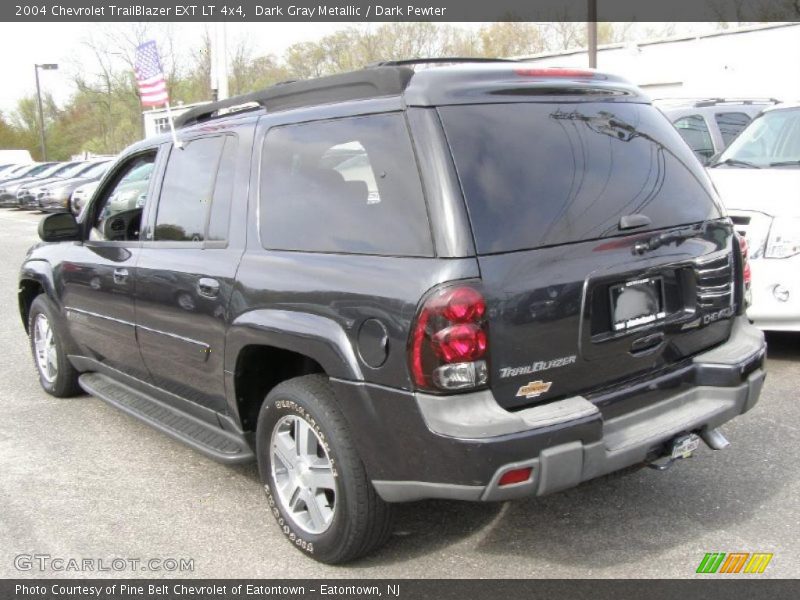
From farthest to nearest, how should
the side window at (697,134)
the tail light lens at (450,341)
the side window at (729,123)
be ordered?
the side window at (729,123) → the side window at (697,134) → the tail light lens at (450,341)

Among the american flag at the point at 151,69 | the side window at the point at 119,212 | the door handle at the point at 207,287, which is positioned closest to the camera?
the door handle at the point at 207,287

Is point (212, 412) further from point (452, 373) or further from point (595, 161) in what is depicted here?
point (595, 161)

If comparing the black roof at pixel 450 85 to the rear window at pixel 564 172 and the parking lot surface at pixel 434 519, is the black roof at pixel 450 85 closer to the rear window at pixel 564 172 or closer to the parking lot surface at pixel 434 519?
the rear window at pixel 564 172

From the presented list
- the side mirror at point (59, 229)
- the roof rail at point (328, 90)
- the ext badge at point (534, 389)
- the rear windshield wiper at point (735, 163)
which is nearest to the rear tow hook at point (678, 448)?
the ext badge at point (534, 389)

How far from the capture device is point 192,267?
4.00 m

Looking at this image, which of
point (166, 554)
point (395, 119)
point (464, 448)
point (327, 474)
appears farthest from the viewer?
point (166, 554)

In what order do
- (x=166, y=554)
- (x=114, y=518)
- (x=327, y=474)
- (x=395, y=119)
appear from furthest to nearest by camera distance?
(x=114, y=518) → (x=166, y=554) → (x=327, y=474) → (x=395, y=119)

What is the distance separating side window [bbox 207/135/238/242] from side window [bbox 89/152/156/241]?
49.9 inches

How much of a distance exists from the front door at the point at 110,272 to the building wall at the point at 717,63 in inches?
743

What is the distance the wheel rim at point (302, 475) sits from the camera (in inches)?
134

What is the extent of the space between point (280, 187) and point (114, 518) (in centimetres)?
183

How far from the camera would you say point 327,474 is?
336 centimetres

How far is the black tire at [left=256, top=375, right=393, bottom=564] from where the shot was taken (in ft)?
10.5

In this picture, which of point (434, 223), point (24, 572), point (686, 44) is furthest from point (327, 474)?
point (686, 44)
